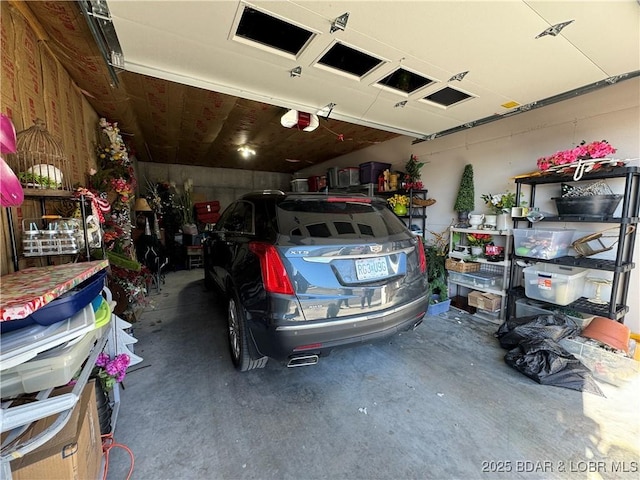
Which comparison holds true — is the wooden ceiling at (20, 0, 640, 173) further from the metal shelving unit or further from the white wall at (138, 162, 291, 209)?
the white wall at (138, 162, 291, 209)

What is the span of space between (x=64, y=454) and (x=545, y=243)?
3.84m

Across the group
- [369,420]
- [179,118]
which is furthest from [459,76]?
[179,118]

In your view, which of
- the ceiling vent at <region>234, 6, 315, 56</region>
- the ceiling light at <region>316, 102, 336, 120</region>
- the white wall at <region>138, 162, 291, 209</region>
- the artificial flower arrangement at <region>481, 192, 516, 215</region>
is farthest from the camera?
the white wall at <region>138, 162, 291, 209</region>

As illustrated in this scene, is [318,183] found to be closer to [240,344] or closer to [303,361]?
[240,344]

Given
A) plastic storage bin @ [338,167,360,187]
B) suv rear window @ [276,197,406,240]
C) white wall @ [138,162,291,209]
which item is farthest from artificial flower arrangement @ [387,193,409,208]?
white wall @ [138,162,291,209]

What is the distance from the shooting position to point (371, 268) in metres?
1.82

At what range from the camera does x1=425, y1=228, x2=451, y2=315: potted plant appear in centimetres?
354

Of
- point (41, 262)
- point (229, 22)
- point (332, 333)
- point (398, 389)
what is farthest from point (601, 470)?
point (41, 262)

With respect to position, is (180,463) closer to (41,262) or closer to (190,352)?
(190,352)

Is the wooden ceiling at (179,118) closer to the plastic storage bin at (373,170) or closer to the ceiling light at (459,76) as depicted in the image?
the plastic storage bin at (373,170)

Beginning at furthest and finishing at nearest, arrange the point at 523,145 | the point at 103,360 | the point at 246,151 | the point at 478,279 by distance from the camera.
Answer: the point at 246,151 → the point at 478,279 → the point at 523,145 → the point at 103,360

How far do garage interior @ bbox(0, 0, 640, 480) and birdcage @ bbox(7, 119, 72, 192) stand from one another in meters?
0.16

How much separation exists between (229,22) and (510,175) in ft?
11.7

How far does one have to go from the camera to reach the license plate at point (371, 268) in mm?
1781
